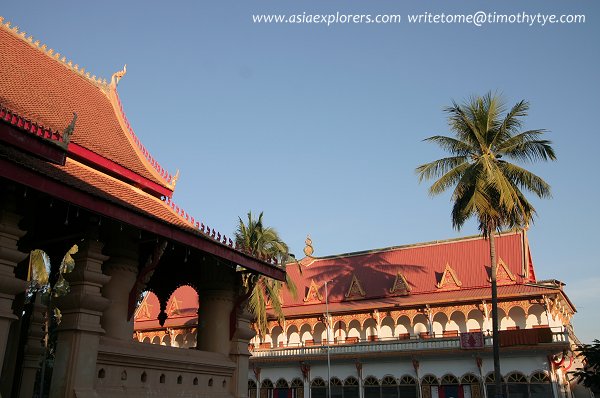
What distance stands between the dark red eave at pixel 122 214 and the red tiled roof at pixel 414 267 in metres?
28.7

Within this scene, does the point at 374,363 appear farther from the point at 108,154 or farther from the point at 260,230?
the point at 108,154

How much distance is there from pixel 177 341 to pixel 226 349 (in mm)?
34920

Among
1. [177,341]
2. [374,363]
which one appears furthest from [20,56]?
[177,341]

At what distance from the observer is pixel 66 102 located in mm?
18000

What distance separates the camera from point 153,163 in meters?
19.3

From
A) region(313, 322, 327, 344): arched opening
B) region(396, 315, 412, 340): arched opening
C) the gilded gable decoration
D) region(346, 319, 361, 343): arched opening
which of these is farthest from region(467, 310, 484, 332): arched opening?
region(313, 322, 327, 344): arched opening

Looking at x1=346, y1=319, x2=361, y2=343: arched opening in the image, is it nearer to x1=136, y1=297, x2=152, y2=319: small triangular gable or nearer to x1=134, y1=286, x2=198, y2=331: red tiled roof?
x1=134, y1=286, x2=198, y2=331: red tiled roof

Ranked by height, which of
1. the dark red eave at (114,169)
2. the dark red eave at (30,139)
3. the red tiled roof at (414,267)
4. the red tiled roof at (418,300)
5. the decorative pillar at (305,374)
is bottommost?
the decorative pillar at (305,374)

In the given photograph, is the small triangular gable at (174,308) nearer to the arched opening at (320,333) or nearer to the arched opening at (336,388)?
the arched opening at (320,333)

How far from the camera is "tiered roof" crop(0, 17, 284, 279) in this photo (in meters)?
10.8

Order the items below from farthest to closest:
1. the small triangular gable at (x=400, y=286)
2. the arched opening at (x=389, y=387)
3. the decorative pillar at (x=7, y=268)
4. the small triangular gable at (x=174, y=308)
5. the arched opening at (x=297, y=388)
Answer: the small triangular gable at (x=174, y=308) → the small triangular gable at (x=400, y=286) → the arched opening at (x=297, y=388) → the arched opening at (x=389, y=387) → the decorative pillar at (x=7, y=268)

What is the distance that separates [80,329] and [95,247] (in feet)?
6.03

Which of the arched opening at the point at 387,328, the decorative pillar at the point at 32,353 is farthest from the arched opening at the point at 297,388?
the decorative pillar at the point at 32,353

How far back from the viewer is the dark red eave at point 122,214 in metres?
10.0
